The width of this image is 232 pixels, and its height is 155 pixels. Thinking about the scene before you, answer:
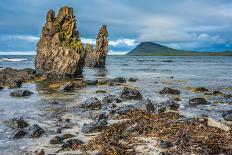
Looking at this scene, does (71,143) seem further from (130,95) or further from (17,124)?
(130,95)

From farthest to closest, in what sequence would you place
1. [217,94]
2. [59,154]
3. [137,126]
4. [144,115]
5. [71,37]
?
[71,37], [217,94], [144,115], [137,126], [59,154]

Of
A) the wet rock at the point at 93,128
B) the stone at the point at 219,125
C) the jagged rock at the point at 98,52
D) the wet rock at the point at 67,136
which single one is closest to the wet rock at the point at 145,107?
the wet rock at the point at 93,128

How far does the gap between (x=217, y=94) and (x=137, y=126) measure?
71.8 feet

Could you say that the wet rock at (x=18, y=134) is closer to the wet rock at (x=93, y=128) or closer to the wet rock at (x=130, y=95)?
the wet rock at (x=93, y=128)

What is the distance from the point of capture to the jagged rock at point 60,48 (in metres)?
70.0

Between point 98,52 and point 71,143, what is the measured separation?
103 m

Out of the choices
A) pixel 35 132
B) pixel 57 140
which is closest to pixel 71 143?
pixel 57 140

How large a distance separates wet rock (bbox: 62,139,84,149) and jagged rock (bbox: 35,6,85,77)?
5216 centimetres

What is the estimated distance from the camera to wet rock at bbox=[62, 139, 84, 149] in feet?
53.7

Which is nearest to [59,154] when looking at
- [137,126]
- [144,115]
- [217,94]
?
[137,126]

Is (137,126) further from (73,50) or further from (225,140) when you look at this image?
(73,50)

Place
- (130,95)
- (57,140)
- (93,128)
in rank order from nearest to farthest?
(57,140) < (93,128) < (130,95)

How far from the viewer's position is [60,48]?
7312 cm

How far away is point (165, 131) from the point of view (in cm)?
1836
